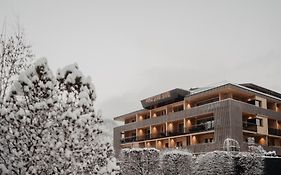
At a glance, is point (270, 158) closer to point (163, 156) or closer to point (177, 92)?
point (163, 156)

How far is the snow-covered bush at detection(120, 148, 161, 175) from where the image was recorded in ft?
95.4

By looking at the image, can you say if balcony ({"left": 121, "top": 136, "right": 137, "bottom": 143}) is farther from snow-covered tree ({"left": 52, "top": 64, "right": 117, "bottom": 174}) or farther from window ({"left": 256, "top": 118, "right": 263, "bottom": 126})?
snow-covered tree ({"left": 52, "top": 64, "right": 117, "bottom": 174})

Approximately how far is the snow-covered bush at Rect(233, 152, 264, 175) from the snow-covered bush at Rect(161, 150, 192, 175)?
12.0 ft

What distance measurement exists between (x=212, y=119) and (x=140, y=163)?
55.9ft

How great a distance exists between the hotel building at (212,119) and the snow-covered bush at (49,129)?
103 feet

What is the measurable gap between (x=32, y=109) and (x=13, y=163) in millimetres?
1293

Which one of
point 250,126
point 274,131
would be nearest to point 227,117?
point 250,126

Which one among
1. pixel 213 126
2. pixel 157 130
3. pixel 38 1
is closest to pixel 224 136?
pixel 213 126

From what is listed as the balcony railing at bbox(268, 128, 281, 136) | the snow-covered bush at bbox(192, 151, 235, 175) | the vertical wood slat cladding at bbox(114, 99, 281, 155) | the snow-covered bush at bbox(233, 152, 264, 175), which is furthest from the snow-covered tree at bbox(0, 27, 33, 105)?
the balcony railing at bbox(268, 128, 281, 136)

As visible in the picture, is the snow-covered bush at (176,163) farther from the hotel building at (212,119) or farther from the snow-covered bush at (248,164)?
the hotel building at (212,119)

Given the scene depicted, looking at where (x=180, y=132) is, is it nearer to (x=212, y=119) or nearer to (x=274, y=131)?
(x=212, y=119)

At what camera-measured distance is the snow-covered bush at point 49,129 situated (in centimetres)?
880

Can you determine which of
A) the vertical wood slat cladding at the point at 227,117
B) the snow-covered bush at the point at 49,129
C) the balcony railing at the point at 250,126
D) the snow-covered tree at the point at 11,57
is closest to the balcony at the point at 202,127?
the vertical wood slat cladding at the point at 227,117

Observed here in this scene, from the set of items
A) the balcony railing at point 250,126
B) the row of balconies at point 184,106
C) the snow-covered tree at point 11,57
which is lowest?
the snow-covered tree at point 11,57
